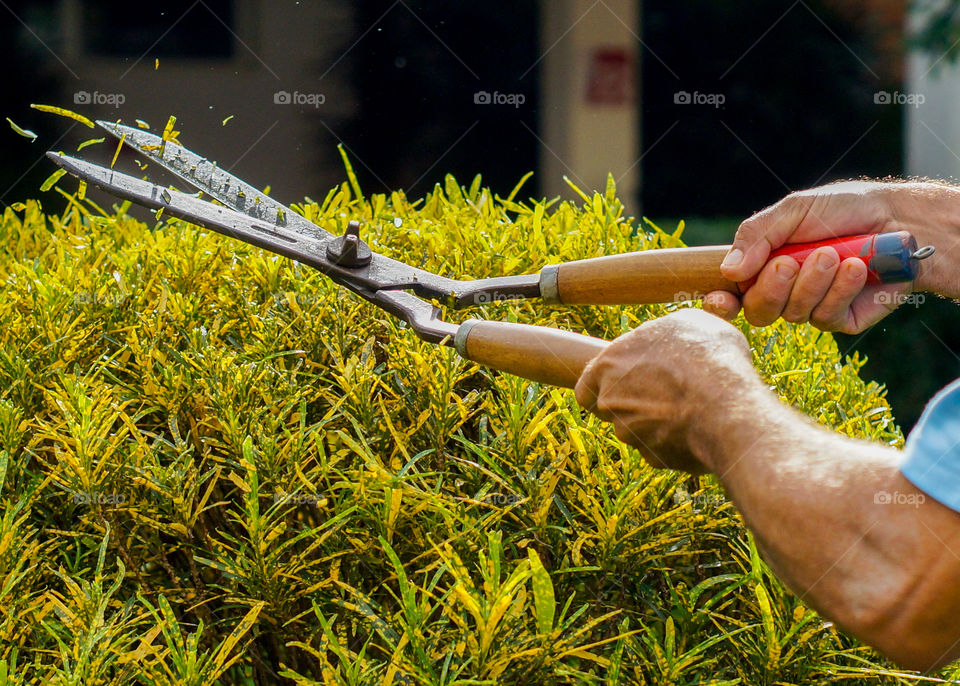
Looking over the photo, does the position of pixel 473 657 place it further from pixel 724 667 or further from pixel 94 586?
pixel 94 586

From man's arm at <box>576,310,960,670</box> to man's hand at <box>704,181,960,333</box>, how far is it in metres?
0.50

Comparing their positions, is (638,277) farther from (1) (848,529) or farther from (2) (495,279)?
(1) (848,529)

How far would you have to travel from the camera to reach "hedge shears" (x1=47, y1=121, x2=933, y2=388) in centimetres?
155

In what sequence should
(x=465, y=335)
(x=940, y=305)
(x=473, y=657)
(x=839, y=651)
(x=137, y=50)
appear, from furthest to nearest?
(x=137, y=50)
(x=940, y=305)
(x=465, y=335)
(x=839, y=651)
(x=473, y=657)

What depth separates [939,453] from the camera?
1022 mm

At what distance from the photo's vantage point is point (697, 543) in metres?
1.66

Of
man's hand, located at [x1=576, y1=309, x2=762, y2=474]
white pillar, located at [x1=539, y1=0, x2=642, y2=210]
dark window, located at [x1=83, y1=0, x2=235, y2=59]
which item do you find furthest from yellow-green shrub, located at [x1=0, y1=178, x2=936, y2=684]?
white pillar, located at [x1=539, y1=0, x2=642, y2=210]

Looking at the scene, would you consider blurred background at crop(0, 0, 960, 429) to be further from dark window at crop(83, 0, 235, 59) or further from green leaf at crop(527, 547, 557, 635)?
green leaf at crop(527, 547, 557, 635)

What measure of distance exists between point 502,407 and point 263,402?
0.45 metres

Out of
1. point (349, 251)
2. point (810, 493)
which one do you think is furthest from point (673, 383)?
point (349, 251)

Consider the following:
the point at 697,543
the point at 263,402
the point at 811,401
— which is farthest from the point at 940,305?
the point at 263,402

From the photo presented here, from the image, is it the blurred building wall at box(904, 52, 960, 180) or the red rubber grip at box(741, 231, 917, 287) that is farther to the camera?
the blurred building wall at box(904, 52, 960, 180)

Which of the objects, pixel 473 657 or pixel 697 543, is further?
pixel 697 543

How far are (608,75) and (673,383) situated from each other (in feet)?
16.8
